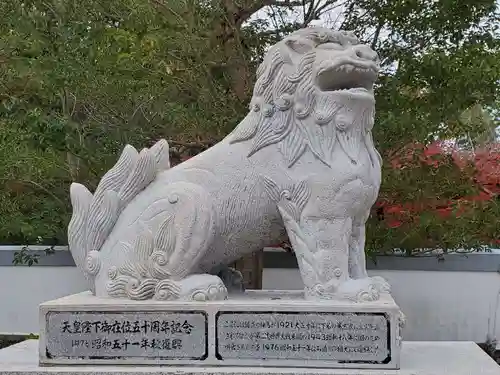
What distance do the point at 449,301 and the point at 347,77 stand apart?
14.9ft

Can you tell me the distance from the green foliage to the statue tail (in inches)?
73.5

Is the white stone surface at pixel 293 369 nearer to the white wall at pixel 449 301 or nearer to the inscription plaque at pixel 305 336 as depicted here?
the inscription plaque at pixel 305 336

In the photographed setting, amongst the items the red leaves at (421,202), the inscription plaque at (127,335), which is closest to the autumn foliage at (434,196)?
the red leaves at (421,202)

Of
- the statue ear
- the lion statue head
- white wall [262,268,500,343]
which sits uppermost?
the statue ear

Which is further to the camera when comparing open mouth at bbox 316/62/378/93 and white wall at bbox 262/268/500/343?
white wall at bbox 262/268/500/343

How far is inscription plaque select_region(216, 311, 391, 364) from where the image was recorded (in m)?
3.49

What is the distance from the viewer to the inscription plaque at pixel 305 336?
3490mm

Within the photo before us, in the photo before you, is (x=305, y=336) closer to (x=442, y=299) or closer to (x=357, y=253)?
(x=357, y=253)

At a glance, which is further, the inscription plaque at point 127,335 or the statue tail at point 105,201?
the statue tail at point 105,201

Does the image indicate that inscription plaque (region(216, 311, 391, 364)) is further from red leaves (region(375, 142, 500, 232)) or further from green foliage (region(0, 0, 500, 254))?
red leaves (region(375, 142, 500, 232))

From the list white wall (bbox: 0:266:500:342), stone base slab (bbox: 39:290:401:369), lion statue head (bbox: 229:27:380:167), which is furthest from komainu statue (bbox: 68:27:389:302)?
white wall (bbox: 0:266:500:342)

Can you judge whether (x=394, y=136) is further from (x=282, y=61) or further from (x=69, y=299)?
(x=69, y=299)

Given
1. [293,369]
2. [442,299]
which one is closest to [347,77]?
[293,369]

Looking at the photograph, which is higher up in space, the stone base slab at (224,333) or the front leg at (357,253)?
the front leg at (357,253)
